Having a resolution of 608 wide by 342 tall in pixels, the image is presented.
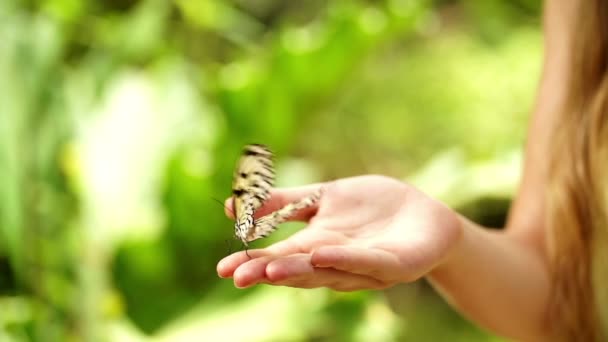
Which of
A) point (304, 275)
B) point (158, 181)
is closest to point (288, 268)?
point (304, 275)

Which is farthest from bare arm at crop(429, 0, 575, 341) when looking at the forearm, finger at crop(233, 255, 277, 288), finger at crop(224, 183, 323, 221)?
finger at crop(233, 255, 277, 288)

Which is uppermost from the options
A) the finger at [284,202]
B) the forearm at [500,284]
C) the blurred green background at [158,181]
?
the blurred green background at [158,181]

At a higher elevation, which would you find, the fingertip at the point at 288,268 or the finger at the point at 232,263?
the finger at the point at 232,263

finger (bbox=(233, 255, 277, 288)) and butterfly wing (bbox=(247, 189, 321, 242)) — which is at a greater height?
butterfly wing (bbox=(247, 189, 321, 242))

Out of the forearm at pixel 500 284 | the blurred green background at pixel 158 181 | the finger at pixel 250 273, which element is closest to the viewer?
the finger at pixel 250 273

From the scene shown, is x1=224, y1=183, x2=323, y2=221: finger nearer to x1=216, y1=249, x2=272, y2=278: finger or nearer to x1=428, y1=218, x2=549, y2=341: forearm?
x1=216, y1=249, x2=272, y2=278: finger

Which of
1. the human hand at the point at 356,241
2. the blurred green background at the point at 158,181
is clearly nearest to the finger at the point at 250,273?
the human hand at the point at 356,241

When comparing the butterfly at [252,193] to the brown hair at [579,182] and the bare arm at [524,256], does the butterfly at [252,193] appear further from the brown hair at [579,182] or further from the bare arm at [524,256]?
the brown hair at [579,182]

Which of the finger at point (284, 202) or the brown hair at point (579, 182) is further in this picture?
the brown hair at point (579, 182)
